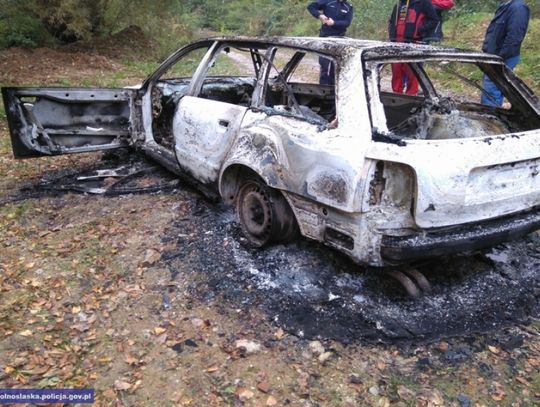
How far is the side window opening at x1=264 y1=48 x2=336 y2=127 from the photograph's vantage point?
11.8 feet

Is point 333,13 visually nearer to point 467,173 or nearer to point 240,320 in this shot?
point 467,173

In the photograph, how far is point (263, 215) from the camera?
12.1ft

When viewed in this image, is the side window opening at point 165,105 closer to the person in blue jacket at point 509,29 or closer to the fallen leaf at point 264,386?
the fallen leaf at point 264,386

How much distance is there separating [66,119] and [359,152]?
140 inches

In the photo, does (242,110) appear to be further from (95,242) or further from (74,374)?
(74,374)

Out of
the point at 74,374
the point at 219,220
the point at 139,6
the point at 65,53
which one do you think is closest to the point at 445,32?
the point at 139,6

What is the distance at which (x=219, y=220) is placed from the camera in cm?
439

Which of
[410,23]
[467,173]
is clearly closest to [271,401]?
[467,173]

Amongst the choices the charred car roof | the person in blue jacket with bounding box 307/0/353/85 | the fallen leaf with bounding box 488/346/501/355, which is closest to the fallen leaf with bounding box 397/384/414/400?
the fallen leaf with bounding box 488/346/501/355

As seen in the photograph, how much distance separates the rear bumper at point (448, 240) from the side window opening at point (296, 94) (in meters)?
0.88

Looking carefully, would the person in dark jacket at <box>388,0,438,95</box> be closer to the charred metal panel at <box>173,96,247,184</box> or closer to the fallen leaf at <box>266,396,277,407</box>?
the charred metal panel at <box>173,96,247,184</box>

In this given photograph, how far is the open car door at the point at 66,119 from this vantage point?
Result: 476 centimetres

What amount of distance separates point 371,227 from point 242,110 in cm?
152

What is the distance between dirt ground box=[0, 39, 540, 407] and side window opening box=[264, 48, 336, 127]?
107 cm
